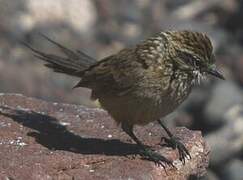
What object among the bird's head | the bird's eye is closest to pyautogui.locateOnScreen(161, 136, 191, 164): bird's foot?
the bird's head

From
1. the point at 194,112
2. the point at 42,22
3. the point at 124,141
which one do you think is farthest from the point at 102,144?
the point at 42,22

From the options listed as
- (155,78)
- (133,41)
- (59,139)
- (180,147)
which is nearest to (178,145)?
(180,147)

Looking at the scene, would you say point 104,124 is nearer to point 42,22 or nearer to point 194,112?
point 194,112

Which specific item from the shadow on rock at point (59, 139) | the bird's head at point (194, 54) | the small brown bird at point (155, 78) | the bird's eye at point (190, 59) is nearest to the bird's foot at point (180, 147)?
the small brown bird at point (155, 78)

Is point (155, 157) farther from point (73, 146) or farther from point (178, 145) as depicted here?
point (73, 146)

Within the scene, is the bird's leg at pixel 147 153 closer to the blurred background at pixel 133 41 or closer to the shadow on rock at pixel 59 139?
the shadow on rock at pixel 59 139

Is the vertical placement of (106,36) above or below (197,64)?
above

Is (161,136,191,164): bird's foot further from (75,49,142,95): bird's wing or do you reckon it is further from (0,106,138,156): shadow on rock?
(75,49,142,95): bird's wing

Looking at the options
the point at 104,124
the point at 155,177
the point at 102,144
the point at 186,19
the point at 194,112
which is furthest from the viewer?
the point at 186,19
